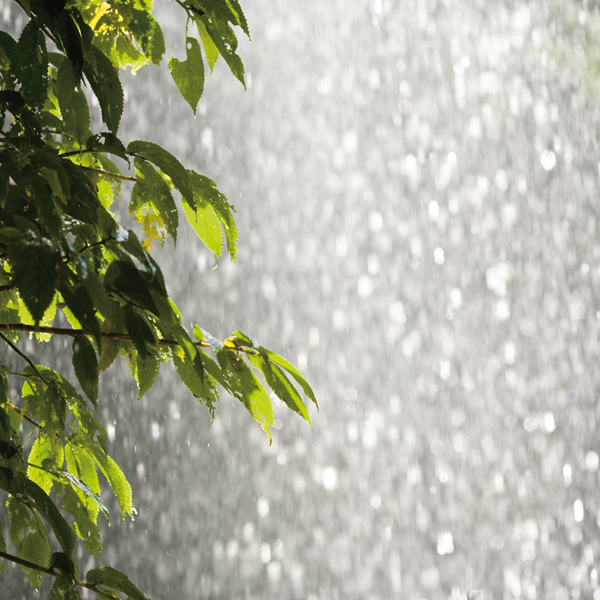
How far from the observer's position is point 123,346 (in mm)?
542

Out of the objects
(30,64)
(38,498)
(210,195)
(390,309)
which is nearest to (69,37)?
(30,64)

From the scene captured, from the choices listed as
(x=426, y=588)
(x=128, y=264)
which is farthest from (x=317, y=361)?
(x=128, y=264)

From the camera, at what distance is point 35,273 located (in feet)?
0.94

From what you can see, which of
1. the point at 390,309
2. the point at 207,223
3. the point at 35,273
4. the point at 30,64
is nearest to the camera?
the point at 35,273

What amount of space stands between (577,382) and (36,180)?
93.4 inches

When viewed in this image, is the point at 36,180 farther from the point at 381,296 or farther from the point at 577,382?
the point at 577,382

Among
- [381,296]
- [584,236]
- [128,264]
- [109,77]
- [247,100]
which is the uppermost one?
[247,100]

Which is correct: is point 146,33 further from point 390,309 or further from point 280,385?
point 390,309

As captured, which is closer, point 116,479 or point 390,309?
point 116,479

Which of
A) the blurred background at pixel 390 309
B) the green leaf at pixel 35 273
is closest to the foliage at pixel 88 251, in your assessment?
the green leaf at pixel 35 273

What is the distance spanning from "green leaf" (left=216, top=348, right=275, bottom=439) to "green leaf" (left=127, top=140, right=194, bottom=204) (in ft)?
0.35

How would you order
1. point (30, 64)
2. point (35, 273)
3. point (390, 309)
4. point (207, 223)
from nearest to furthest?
point (35, 273) → point (30, 64) → point (207, 223) → point (390, 309)

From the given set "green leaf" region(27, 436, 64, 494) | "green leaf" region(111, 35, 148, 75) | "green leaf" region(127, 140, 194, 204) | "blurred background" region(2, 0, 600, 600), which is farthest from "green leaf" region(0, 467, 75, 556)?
"blurred background" region(2, 0, 600, 600)

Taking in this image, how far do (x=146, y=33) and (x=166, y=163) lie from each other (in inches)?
3.5
